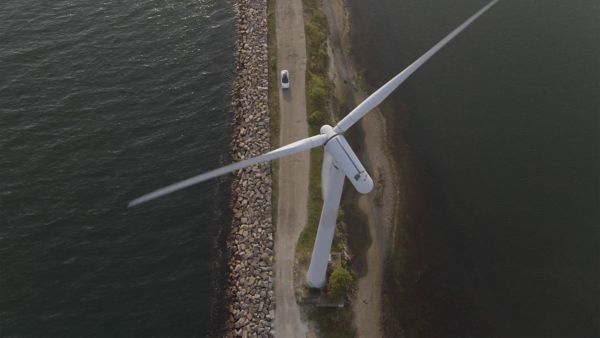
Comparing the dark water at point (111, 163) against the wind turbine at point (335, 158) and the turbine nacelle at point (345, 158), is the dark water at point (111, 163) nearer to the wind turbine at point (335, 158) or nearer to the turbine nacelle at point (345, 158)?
the wind turbine at point (335, 158)

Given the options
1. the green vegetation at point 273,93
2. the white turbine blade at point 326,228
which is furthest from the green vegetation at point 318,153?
the green vegetation at point 273,93

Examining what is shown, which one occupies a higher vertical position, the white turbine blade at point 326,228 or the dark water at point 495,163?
the white turbine blade at point 326,228

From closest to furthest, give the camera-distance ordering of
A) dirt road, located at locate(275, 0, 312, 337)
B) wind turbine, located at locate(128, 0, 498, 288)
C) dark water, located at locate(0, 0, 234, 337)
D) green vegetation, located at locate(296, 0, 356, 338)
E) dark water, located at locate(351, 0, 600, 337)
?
1. wind turbine, located at locate(128, 0, 498, 288)
2. green vegetation, located at locate(296, 0, 356, 338)
3. dirt road, located at locate(275, 0, 312, 337)
4. dark water, located at locate(0, 0, 234, 337)
5. dark water, located at locate(351, 0, 600, 337)

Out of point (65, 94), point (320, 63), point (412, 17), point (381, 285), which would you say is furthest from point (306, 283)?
point (412, 17)

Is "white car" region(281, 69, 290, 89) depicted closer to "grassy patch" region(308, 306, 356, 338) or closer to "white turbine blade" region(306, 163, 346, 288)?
"white turbine blade" region(306, 163, 346, 288)

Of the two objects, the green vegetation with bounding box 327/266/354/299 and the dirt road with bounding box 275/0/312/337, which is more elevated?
the dirt road with bounding box 275/0/312/337

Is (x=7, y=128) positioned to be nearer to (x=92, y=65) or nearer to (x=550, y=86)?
(x=92, y=65)

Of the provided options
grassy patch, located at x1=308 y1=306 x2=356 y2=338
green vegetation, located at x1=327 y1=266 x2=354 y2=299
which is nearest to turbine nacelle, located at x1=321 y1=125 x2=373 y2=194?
green vegetation, located at x1=327 y1=266 x2=354 y2=299
